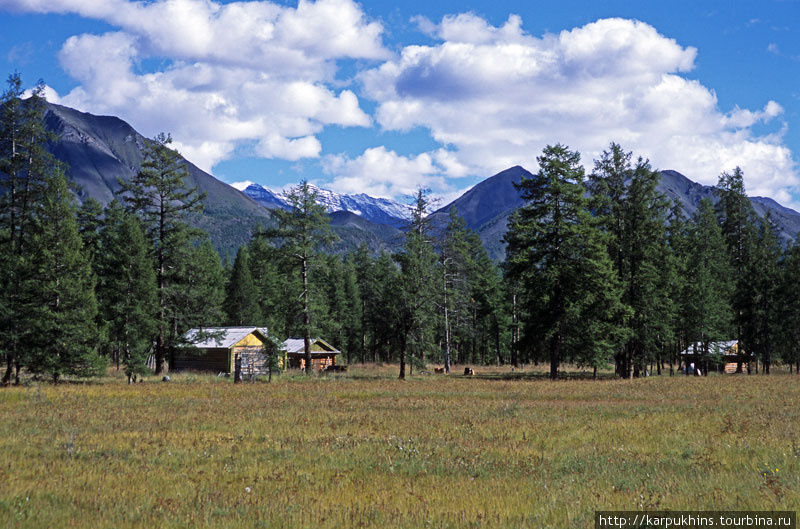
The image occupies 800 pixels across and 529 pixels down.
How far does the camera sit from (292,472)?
37.5 ft

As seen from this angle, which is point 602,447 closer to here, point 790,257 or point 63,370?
point 63,370

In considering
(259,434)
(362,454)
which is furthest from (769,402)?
(259,434)

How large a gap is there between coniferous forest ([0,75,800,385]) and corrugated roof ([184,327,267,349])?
143cm

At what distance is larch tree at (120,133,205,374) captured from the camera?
126 ft

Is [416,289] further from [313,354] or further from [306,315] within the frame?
[313,354]

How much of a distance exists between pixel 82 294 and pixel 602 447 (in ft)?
92.9

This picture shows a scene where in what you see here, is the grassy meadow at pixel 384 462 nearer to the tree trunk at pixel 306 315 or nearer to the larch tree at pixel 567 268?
the larch tree at pixel 567 268

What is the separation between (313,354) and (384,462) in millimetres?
56831

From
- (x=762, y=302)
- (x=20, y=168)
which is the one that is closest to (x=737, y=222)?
(x=762, y=302)

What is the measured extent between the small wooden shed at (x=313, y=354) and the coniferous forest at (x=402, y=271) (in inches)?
725

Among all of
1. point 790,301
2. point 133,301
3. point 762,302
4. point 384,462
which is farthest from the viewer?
point 762,302

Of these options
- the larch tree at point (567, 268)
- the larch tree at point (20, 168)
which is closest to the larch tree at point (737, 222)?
the larch tree at point (567, 268)

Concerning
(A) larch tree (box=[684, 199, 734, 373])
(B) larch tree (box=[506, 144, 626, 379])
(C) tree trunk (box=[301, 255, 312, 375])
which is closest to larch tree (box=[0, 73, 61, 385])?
(C) tree trunk (box=[301, 255, 312, 375])

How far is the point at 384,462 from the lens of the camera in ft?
40.7
